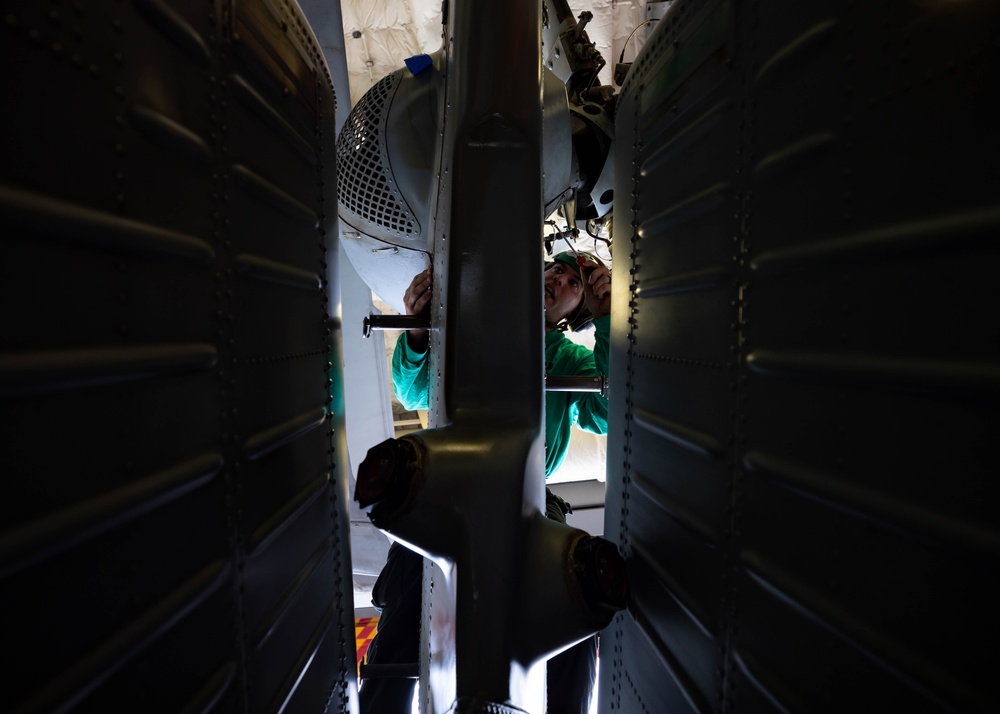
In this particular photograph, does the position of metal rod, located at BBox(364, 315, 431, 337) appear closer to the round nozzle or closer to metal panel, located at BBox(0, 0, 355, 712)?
metal panel, located at BBox(0, 0, 355, 712)

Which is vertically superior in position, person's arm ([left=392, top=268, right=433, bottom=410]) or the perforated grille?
the perforated grille

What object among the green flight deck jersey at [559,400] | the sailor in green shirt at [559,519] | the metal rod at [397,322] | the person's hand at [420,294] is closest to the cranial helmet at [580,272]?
the sailor in green shirt at [559,519]

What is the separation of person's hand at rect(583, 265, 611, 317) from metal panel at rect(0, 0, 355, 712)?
4.84 feet

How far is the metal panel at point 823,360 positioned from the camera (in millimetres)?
692

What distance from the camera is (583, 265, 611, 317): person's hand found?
245 cm

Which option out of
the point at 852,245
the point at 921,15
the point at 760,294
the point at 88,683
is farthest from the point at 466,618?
the point at 921,15

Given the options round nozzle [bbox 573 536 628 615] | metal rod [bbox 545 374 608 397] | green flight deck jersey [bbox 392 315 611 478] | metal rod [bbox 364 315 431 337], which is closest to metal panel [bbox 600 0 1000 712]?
round nozzle [bbox 573 536 628 615]

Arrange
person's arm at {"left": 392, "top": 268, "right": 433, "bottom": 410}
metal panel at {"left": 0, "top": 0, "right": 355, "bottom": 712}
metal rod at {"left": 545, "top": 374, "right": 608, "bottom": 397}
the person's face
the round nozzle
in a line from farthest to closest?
person's arm at {"left": 392, "top": 268, "right": 433, "bottom": 410}
the person's face
metal rod at {"left": 545, "top": 374, "right": 608, "bottom": 397}
the round nozzle
metal panel at {"left": 0, "top": 0, "right": 355, "bottom": 712}

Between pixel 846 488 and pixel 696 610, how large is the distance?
52cm

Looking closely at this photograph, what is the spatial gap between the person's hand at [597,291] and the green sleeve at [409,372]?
86cm

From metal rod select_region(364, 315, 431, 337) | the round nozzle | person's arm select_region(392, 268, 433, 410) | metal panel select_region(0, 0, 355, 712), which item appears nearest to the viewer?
metal panel select_region(0, 0, 355, 712)

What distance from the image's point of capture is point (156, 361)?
30.7 inches

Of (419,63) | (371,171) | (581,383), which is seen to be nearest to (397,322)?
(581,383)

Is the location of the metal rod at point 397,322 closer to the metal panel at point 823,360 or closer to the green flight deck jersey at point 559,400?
the metal panel at point 823,360
